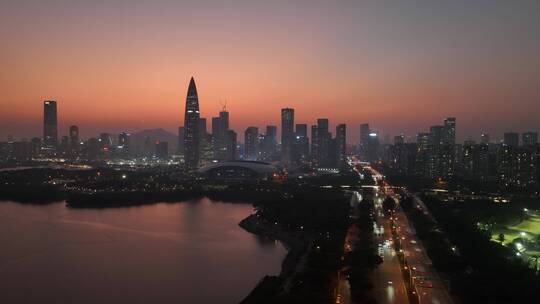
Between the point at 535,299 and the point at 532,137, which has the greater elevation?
the point at 532,137

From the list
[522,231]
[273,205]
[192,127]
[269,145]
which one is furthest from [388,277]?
[269,145]

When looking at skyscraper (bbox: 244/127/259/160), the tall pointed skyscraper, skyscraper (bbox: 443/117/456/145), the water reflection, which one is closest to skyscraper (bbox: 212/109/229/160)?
skyscraper (bbox: 244/127/259/160)

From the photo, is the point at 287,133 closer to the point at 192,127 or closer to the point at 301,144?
the point at 301,144

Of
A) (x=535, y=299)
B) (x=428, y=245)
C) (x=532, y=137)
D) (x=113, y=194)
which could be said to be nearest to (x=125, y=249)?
(x=428, y=245)

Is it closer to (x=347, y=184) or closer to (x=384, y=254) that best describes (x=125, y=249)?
(x=384, y=254)

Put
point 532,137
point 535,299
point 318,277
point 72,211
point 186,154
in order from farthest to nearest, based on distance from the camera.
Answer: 1. point 532,137
2. point 186,154
3. point 72,211
4. point 318,277
5. point 535,299

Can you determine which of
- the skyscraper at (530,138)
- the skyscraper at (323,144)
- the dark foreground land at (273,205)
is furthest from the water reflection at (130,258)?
the skyscraper at (530,138)
